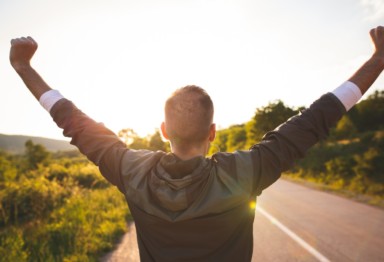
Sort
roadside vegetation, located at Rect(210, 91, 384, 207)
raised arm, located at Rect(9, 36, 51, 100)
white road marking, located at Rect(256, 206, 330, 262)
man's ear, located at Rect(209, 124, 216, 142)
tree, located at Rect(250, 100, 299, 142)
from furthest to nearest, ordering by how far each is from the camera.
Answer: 1. roadside vegetation, located at Rect(210, 91, 384, 207)
2. white road marking, located at Rect(256, 206, 330, 262)
3. tree, located at Rect(250, 100, 299, 142)
4. raised arm, located at Rect(9, 36, 51, 100)
5. man's ear, located at Rect(209, 124, 216, 142)

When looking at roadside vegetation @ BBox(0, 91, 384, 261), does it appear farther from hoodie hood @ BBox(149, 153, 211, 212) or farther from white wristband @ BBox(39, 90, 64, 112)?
white wristband @ BBox(39, 90, 64, 112)

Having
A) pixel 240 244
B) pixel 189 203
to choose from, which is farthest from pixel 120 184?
pixel 240 244

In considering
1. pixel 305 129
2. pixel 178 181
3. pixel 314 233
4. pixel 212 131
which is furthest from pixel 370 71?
pixel 314 233

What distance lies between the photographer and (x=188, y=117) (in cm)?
156

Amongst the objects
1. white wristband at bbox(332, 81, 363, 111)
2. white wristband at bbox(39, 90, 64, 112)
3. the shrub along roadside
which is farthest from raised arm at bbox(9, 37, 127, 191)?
the shrub along roadside

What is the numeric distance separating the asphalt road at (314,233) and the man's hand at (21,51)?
192 inches

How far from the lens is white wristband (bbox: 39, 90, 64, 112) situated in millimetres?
1727

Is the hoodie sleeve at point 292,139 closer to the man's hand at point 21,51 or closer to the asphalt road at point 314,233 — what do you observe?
the man's hand at point 21,51

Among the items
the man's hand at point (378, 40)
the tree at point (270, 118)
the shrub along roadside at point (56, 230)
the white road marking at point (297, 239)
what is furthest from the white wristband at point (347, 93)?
the shrub along roadside at point (56, 230)

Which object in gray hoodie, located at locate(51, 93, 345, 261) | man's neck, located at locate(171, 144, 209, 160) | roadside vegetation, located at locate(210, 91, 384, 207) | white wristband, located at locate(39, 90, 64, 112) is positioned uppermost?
white wristband, located at locate(39, 90, 64, 112)

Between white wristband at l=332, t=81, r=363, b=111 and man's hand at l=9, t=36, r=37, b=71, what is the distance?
1630 millimetres

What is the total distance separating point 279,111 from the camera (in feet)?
10.4

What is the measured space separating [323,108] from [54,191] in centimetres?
851

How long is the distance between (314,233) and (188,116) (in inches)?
278
